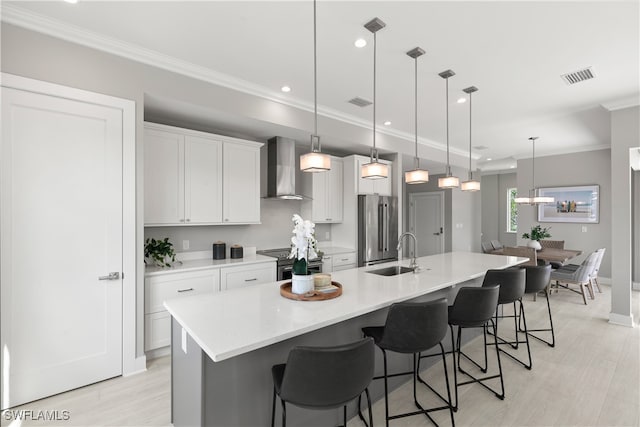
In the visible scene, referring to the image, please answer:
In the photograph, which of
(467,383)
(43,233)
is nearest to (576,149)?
(467,383)

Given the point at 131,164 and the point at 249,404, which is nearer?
the point at 249,404

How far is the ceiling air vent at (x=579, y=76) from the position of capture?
314cm

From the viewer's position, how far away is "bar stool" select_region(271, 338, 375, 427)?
134 centimetres

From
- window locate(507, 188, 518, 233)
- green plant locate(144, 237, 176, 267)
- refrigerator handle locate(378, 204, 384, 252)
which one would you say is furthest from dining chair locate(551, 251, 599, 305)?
green plant locate(144, 237, 176, 267)

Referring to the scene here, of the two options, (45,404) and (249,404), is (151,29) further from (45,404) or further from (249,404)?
(45,404)

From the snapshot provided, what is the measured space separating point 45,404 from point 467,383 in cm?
331

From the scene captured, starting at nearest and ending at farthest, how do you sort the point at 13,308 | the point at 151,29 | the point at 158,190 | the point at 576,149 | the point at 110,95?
the point at 13,308, the point at 151,29, the point at 110,95, the point at 158,190, the point at 576,149

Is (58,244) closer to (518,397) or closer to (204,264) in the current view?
(204,264)

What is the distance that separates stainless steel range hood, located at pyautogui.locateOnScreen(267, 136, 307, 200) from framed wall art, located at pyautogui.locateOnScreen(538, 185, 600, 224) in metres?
6.17

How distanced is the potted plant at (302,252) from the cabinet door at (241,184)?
2.06 m

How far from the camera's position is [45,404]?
91.0 inches

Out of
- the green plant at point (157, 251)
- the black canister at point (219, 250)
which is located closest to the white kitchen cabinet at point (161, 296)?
the green plant at point (157, 251)

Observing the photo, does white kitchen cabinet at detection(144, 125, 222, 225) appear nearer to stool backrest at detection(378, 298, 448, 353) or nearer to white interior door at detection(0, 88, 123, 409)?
white interior door at detection(0, 88, 123, 409)

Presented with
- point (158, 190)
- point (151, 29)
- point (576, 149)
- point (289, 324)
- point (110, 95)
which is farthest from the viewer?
point (576, 149)
